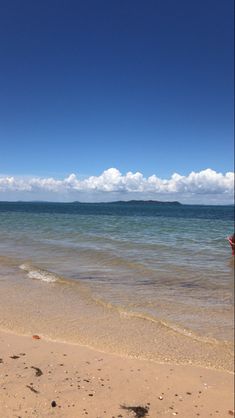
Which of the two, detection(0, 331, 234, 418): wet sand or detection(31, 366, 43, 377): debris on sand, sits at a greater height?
detection(31, 366, 43, 377): debris on sand

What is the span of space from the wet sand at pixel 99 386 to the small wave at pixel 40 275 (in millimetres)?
5520

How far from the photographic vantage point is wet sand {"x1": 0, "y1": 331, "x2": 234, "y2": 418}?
4746 mm

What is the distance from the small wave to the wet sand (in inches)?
217

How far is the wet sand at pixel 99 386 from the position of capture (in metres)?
4.75

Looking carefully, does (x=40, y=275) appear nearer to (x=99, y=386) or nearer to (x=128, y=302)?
(x=128, y=302)

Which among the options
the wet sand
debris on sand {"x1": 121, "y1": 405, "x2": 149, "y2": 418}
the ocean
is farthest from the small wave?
debris on sand {"x1": 121, "y1": 405, "x2": 149, "y2": 418}

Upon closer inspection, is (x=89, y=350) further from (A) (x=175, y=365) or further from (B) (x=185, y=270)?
(B) (x=185, y=270)

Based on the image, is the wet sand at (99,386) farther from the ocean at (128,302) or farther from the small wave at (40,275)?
the small wave at (40,275)

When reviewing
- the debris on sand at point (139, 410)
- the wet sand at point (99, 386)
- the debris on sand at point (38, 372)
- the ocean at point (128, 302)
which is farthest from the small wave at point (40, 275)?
the debris on sand at point (139, 410)

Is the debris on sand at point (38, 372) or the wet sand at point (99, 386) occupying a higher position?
the debris on sand at point (38, 372)

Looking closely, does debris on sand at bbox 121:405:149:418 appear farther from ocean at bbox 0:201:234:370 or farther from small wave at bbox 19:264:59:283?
small wave at bbox 19:264:59:283

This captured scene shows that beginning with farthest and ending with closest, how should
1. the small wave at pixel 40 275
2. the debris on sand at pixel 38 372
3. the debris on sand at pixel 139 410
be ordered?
the small wave at pixel 40 275
the debris on sand at pixel 38 372
the debris on sand at pixel 139 410

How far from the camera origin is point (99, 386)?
17.5 ft

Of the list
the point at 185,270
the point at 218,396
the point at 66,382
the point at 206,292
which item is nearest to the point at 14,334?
→ the point at 66,382
